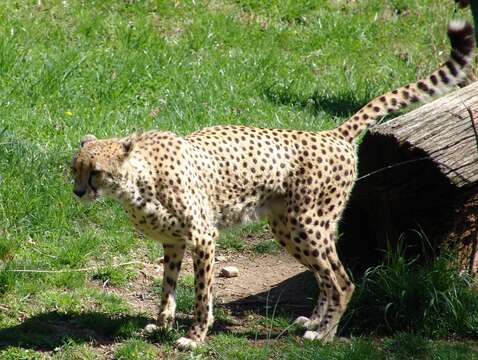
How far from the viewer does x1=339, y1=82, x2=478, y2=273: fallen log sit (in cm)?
556

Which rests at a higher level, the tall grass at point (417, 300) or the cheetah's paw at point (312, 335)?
the tall grass at point (417, 300)

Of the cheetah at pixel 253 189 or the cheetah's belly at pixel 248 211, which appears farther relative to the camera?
the cheetah's belly at pixel 248 211

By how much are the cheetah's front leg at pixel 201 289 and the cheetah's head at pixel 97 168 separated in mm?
623

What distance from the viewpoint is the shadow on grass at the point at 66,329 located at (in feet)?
17.9

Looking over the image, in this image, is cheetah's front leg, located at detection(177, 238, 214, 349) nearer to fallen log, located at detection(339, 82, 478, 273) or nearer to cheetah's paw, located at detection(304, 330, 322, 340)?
cheetah's paw, located at detection(304, 330, 322, 340)

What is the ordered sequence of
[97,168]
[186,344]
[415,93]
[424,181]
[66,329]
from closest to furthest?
[97,168], [186,344], [66,329], [424,181], [415,93]

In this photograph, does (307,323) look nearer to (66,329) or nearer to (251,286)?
(251,286)

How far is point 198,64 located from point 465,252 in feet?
12.7

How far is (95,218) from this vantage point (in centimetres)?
688

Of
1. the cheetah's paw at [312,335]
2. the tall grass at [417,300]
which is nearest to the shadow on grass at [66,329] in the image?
the cheetah's paw at [312,335]

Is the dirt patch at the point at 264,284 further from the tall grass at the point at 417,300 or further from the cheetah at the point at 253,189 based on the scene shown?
the tall grass at the point at 417,300

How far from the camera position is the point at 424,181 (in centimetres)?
577

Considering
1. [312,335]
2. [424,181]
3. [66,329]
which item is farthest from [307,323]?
[66,329]

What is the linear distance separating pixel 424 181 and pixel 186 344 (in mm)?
1670
